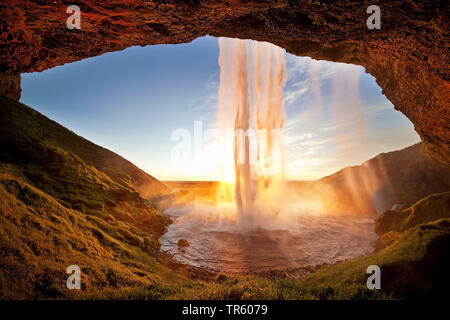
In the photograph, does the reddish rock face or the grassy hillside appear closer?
the reddish rock face

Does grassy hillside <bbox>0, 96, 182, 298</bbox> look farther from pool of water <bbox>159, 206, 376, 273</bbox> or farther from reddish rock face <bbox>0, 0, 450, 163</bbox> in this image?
reddish rock face <bbox>0, 0, 450, 163</bbox>

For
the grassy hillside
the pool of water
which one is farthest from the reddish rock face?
the pool of water

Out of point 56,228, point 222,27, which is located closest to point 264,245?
point 56,228

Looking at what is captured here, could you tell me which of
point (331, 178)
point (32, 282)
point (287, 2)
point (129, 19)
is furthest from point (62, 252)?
point (331, 178)

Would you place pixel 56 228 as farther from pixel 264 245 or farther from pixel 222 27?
pixel 264 245

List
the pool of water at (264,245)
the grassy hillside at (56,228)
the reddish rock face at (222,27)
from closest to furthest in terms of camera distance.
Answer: the reddish rock face at (222,27) < the grassy hillside at (56,228) < the pool of water at (264,245)

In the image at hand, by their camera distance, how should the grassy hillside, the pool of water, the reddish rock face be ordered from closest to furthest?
the reddish rock face < the grassy hillside < the pool of water

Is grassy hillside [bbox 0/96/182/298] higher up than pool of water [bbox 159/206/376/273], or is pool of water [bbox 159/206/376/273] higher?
grassy hillside [bbox 0/96/182/298]

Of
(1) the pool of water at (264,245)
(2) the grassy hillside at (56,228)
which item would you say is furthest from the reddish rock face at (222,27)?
(1) the pool of water at (264,245)

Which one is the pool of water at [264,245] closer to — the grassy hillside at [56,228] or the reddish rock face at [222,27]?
the grassy hillside at [56,228]

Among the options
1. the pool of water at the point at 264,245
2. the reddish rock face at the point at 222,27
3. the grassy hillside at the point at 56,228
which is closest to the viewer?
the reddish rock face at the point at 222,27
